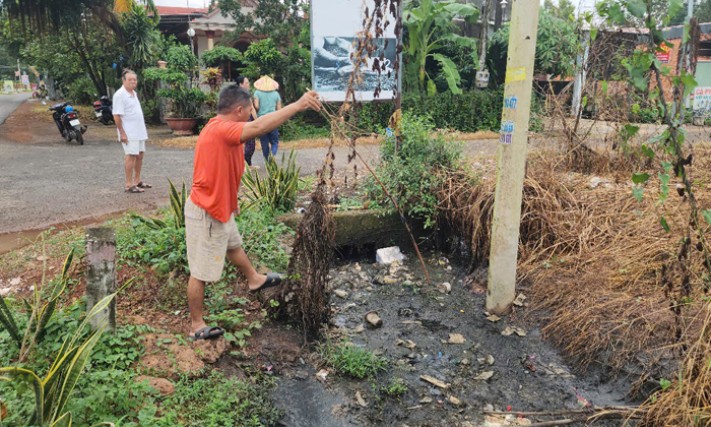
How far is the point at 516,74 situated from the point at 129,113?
4914 millimetres

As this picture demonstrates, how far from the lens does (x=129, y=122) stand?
6703 mm

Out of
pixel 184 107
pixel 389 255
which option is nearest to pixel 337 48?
pixel 389 255

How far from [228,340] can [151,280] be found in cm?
90

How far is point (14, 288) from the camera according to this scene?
13.0 feet

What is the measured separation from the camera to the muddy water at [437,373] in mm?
3186

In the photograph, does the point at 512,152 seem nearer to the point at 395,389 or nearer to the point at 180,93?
the point at 395,389

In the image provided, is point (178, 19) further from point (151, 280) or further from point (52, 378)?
point (52, 378)

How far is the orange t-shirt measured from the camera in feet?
10.7

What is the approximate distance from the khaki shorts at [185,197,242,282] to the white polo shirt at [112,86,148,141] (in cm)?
383

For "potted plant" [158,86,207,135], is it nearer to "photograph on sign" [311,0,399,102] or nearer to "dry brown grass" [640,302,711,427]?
"photograph on sign" [311,0,399,102]

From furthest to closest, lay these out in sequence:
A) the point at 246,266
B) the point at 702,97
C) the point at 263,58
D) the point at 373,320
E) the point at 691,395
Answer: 1. the point at 702,97
2. the point at 263,58
3. the point at 373,320
4. the point at 246,266
5. the point at 691,395

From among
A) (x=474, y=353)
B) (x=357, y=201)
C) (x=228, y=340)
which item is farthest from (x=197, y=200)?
(x=357, y=201)

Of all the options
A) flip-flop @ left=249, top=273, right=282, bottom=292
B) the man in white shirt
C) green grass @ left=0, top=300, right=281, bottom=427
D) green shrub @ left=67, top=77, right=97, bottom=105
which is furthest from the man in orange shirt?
green shrub @ left=67, top=77, right=97, bottom=105

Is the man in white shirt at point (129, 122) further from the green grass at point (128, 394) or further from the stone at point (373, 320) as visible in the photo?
the stone at point (373, 320)
